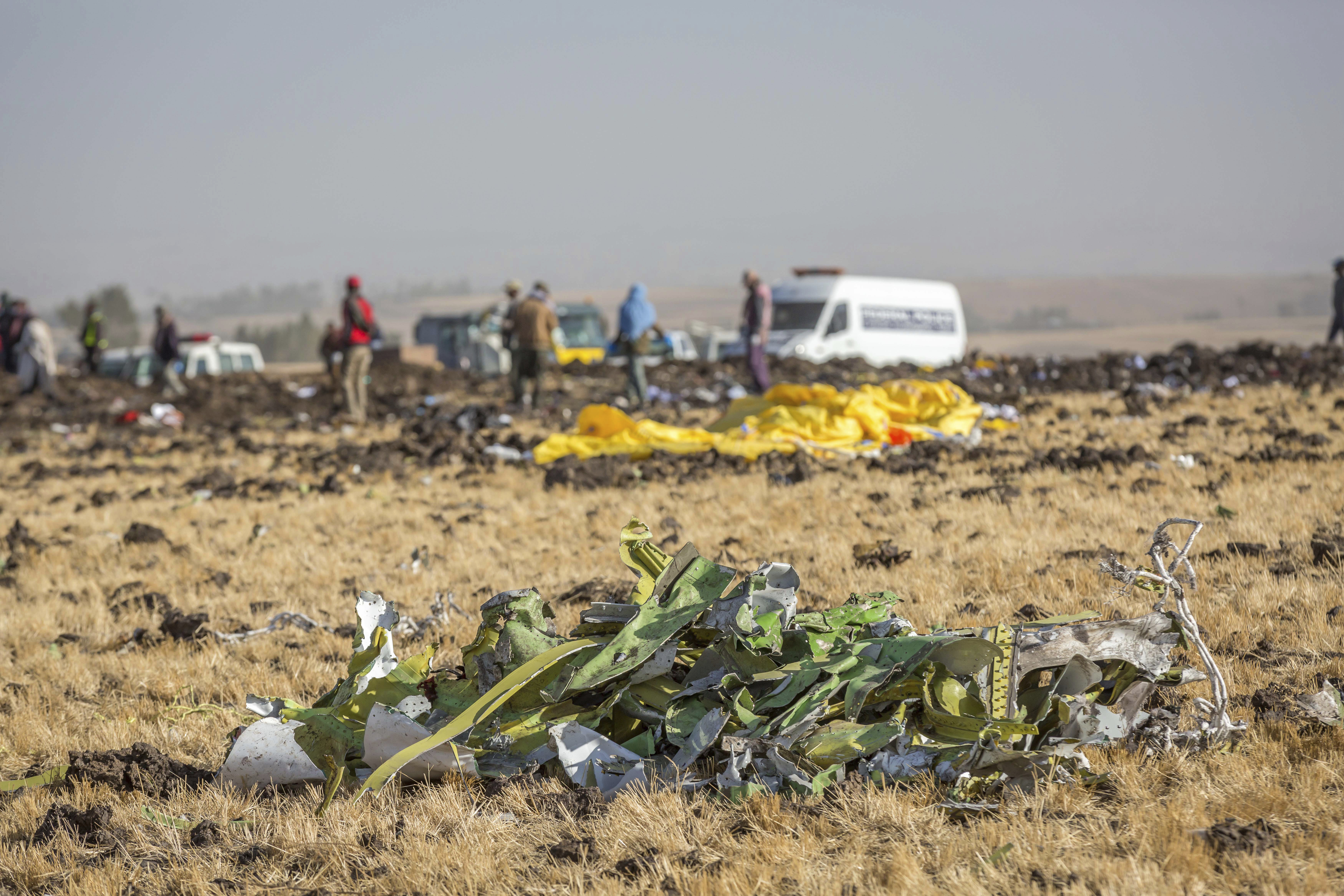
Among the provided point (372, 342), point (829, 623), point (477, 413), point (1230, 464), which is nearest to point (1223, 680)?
point (829, 623)

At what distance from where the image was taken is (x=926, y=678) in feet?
10.2

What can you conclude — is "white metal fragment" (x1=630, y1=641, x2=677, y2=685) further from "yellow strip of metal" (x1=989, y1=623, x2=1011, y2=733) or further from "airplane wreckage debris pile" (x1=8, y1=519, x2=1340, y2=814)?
"yellow strip of metal" (x1=989, y1=623, x2=1011, y2=733)

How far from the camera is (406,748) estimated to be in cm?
326

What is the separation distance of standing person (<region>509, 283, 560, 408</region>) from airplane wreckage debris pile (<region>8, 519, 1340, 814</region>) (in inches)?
425

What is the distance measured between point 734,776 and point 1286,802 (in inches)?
56.5

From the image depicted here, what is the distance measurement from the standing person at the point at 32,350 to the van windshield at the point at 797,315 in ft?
42.1

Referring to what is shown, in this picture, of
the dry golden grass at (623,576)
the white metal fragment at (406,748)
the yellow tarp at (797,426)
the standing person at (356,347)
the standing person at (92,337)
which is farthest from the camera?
the standing person at (92,337)

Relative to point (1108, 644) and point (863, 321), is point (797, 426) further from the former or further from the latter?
point (863, 321)

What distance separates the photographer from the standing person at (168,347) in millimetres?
19656

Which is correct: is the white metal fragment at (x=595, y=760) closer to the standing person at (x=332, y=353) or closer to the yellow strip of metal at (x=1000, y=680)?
the yellow strip of metal at (x=1000, y=680)

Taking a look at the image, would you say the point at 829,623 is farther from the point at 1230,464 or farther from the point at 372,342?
the point at 372,342

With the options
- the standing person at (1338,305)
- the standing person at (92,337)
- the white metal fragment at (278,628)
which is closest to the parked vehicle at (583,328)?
the standing person at (92,337)

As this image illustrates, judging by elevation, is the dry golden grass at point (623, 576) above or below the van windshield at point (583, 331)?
below

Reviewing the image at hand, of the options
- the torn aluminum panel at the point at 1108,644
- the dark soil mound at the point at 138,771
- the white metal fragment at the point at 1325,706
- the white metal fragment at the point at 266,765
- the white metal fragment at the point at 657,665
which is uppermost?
the torn aluminum panel at the point at 1108,644
